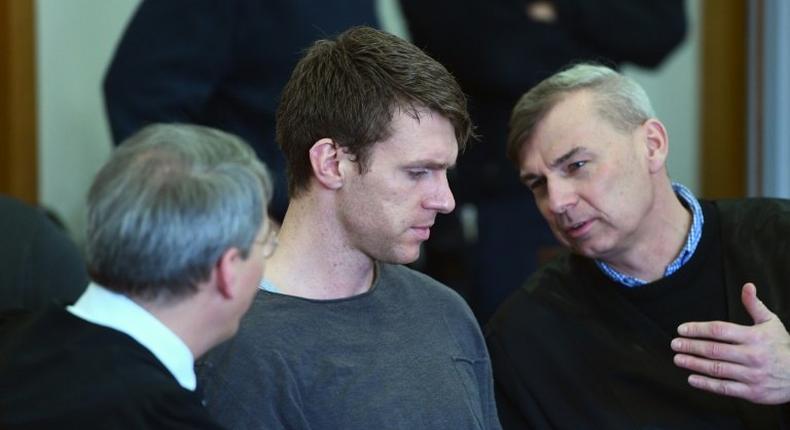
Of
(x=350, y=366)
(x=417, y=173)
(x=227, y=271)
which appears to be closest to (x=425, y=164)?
(x=417, y=173)

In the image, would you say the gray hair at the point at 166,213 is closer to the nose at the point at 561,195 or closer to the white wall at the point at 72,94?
the nose at the point at 561,195

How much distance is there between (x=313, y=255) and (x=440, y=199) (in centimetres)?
21

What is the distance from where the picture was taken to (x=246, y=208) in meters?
1.57

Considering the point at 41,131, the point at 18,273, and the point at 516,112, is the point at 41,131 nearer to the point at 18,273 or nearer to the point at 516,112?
the point at 18,273

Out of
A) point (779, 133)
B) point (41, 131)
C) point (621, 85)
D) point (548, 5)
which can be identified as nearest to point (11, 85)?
point (41, 131)

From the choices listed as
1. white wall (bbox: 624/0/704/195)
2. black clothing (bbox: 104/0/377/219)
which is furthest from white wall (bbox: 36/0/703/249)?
white wall (bbox: 624/0/704/195)

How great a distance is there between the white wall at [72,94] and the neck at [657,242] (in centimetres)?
159

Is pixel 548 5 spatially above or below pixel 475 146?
above

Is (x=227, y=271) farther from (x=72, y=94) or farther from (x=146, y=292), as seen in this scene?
(x=72, y=94)

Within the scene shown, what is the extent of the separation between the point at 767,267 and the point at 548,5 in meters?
1.31

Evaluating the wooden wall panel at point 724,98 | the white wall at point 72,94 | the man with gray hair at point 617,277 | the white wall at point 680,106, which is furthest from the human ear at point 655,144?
the white wall at point 680,106

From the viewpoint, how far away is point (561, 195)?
236 centimetres

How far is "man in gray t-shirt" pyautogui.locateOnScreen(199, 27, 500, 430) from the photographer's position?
1897 mm

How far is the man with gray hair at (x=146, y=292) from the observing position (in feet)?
4.97
